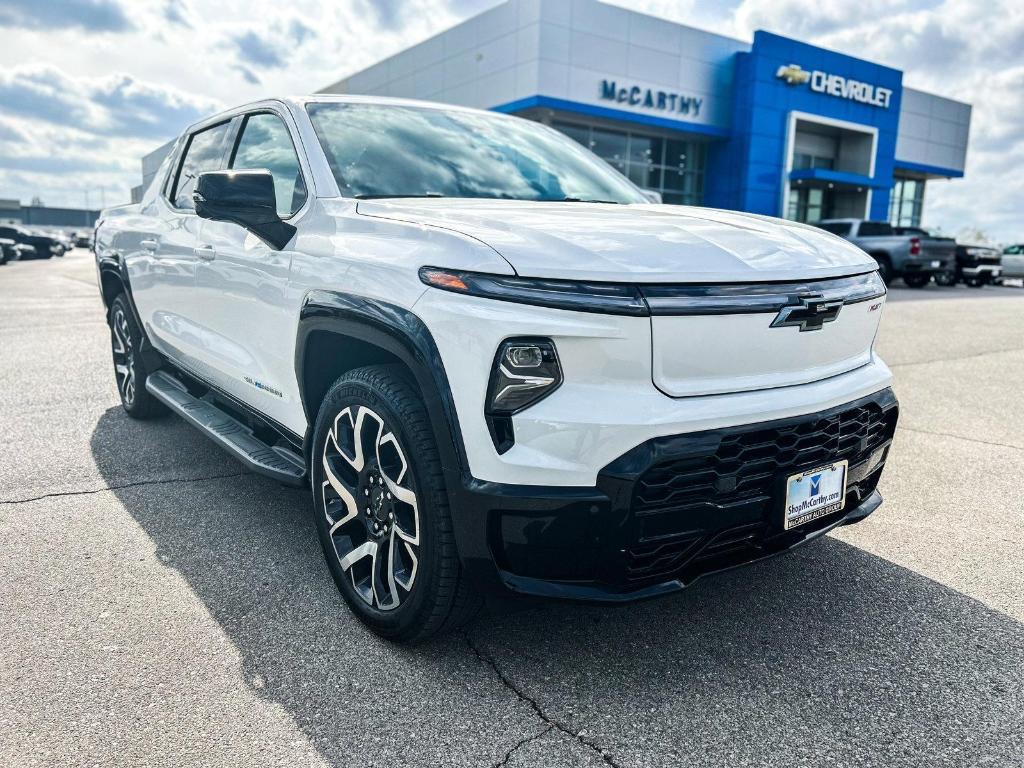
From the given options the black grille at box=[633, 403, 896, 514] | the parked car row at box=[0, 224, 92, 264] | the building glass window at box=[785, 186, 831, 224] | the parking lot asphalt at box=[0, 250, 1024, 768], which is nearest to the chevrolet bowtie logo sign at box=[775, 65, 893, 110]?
the building glass window at box=[785, 186, 831, 224]

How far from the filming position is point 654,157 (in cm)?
2898

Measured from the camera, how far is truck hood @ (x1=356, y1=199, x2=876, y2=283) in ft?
6.87

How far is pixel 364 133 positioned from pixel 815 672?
8.52ft

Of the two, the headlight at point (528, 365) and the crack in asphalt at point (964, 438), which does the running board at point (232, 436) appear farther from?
the crack in asphalt at point (964, 438)

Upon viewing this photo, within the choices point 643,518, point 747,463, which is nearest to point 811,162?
point 747,463

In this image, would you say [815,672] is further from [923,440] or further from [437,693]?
[923,440]

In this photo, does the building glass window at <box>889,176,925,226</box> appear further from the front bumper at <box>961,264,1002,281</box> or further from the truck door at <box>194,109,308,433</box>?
the truck door at <box>194,109,308,433</box>

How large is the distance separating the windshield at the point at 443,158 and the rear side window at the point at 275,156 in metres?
0.16

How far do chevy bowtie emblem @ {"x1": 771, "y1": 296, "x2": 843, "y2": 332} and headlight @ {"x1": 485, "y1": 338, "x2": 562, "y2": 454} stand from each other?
2.25 ft

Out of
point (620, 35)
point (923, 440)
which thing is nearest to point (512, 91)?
point (620, 35)

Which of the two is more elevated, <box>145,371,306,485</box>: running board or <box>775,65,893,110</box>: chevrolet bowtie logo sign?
<box>775,65,893,110</box>: chevrolet bowtie logo sign

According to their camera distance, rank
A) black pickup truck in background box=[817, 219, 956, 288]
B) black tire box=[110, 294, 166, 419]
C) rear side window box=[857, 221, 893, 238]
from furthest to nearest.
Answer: rear side window box=[857, 221, 893, 238] < black pickup truck in background box=[817, 219, 956, 288] < black tire box=[110, 294, 166, 419]

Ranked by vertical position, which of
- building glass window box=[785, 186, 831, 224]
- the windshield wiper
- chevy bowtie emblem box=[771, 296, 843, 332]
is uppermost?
building glass window box=[785, 186, 831, 224]

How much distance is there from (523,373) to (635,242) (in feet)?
1.75
